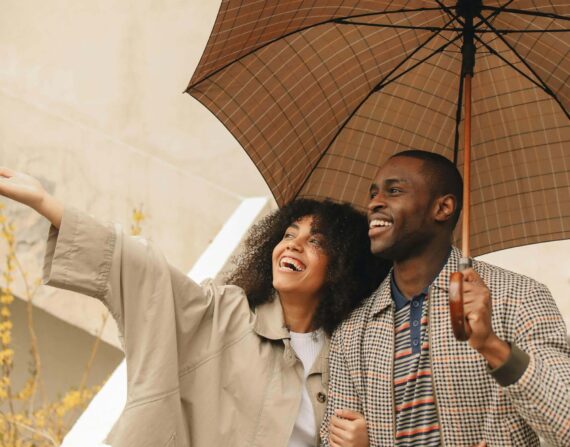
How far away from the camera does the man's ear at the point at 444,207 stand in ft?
9.20

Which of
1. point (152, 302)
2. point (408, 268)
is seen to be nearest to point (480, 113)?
point (408, 268)

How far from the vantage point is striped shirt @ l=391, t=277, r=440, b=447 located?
2.56 metres

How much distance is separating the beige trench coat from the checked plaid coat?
0.54 feet

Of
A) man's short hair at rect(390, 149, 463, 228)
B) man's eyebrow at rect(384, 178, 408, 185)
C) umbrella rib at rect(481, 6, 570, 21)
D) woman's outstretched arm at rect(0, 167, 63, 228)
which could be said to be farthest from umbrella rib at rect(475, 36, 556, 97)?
woman's outstretched arm at rect(0, 167, 63, 228)

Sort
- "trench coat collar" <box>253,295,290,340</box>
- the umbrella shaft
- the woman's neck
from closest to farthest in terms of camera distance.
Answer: the umbrella shaft, "trench coat collar" <box>253,295,290,340</box>, the woman's neck

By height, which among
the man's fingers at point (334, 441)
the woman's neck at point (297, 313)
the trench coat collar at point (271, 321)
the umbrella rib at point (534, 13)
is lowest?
the man's fingers at point (334, 441)

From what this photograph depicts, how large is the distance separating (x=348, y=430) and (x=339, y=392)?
0.17 m

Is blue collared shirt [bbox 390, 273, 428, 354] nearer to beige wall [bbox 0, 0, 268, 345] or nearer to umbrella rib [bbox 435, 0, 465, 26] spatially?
umbrella rib [bbox 435, 0, 465, 26]

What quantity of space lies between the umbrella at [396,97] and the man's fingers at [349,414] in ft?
2.62

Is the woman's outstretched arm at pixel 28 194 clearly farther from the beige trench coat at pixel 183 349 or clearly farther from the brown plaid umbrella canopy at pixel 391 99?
the brown plaid umbrella canopy at pixel 391 99

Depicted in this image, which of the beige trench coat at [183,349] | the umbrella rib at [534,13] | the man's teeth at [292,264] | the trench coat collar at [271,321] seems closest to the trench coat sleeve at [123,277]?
the beige trench coat at [183,349]

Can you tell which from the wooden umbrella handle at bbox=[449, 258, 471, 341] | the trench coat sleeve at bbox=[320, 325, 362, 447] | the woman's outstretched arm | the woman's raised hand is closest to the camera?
the wooden umbrella handle at bbox=[449, 258, 471, 341]

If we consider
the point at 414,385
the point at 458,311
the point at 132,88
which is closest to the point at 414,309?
the point at 414,385

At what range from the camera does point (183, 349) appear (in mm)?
2768
